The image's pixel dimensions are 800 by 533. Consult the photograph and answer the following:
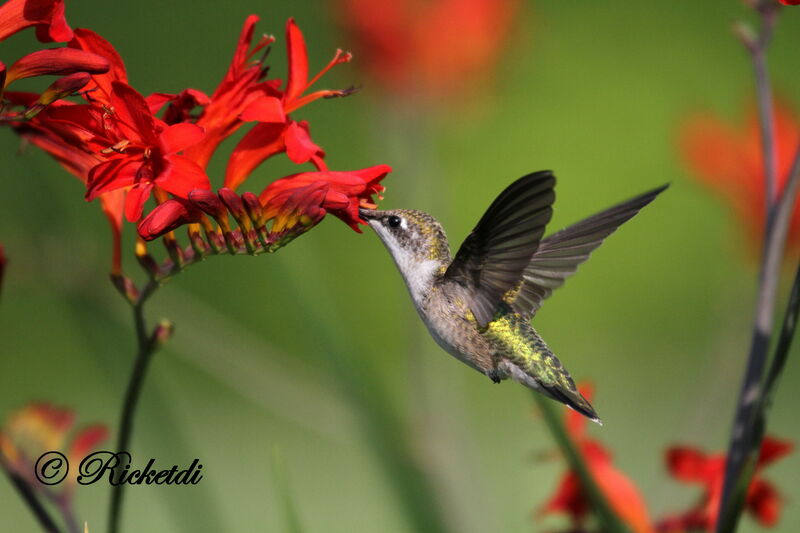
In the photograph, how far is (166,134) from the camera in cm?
61

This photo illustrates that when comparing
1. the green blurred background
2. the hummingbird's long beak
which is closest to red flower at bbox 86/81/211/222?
the hummingbird's long beak

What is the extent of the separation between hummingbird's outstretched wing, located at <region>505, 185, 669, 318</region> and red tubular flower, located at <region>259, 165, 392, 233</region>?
18 cm

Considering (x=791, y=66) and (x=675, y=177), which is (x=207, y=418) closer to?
(x=675, y=177)

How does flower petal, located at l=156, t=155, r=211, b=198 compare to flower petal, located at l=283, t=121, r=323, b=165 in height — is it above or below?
below

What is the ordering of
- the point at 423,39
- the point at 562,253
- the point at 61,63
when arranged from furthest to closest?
1. the point at 423,39
2. the point at 562,253
3. the point at 61,63

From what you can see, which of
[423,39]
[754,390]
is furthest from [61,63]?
[423,39]

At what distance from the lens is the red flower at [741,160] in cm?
150

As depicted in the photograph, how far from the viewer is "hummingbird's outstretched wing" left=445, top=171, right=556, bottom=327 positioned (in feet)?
2.21

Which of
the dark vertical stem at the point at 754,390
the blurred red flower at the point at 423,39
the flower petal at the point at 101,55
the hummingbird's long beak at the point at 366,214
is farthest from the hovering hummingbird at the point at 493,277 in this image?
the blurred red flower at the point at 423,39

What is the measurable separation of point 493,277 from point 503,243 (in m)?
0.04

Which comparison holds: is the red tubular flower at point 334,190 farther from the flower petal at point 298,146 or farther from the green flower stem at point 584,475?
the green flower stem at point 584,475

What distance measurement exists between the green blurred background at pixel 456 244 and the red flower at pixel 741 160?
96mm

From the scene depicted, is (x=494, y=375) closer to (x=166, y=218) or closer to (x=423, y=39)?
(x=166, y=218)

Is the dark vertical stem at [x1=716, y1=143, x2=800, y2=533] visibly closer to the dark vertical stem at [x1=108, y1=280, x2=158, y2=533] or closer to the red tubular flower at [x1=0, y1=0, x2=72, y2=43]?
the dark vertical stem at [x1=108, y1=280, x2=158, y2=533]
